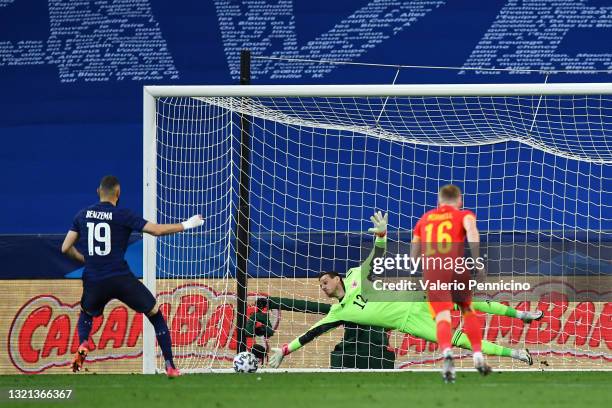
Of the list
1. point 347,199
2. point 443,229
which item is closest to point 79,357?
point 443,229

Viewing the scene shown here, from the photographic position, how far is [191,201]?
40.1 ft

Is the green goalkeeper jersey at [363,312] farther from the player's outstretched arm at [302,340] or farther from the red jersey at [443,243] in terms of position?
the red jersey at [443,243]

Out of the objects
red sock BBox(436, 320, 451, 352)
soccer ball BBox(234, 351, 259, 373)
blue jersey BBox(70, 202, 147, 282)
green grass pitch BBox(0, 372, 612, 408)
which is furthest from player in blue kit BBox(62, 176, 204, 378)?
red sock BBox(436, 320, 451, 352)

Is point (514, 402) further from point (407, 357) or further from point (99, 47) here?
point (99, 47)

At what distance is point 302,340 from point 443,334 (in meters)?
2.70

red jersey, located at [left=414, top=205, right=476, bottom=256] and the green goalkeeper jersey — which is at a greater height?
red jersey, located at [left=414, top=205, right=476, bottom=256]

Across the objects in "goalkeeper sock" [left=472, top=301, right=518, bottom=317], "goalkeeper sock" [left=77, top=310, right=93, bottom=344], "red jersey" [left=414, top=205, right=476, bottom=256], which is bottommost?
"goalkeeper sock" [left=472, top=301, right=518, bottom=317]

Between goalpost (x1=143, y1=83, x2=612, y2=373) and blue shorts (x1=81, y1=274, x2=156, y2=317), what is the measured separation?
44.8 inches

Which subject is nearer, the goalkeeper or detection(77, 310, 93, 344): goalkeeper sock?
detection(77, 310, 93, 344): goalkeeper sock

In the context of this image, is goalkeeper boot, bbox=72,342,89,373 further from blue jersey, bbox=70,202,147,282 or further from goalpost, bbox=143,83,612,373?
goalpost, bbox=143,83,612,373

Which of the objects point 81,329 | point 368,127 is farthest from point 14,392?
point 368,127

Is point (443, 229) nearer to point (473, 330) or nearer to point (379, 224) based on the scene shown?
point (473, 330)

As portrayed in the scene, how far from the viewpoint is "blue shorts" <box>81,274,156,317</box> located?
8.84 metres

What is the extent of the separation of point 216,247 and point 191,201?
2.66 feet
